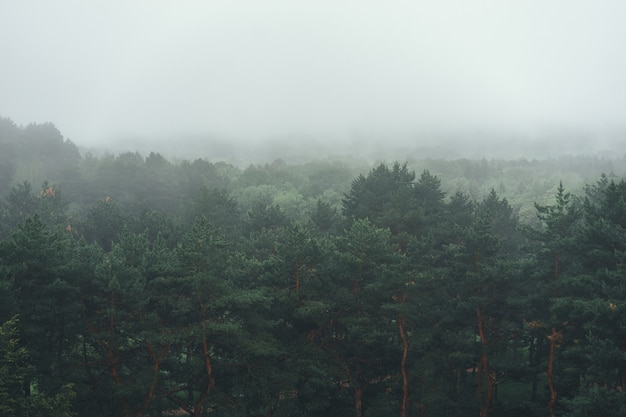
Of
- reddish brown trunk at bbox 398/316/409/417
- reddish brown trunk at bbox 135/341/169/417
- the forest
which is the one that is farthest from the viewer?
reddish brown trunk at bbox 398/316/409/417

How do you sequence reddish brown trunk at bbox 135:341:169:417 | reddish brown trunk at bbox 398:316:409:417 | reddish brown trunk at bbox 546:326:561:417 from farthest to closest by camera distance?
reddish brown trunk at bbox 398:316:409:417 < reddish brown trunk at bbox 546:326:561:417 < reddish brown trunk at bbox 135:341:169:417

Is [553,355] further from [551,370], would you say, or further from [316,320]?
[316,320]


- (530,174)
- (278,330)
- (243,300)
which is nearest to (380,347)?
(278,330)

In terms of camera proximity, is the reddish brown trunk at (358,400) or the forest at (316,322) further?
the reddish brown trunk at (358,400)

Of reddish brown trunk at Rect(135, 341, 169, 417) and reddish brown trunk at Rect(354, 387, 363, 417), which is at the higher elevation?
reddish brown trunk at Rect(135, 341, 169, 417)

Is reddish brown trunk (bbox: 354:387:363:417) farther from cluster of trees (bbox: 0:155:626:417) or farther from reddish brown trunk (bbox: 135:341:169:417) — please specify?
reddish brown trunk (bbox: 135:341:169:417)

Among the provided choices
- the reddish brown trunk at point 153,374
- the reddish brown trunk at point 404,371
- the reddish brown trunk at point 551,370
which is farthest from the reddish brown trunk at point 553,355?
the reddish brown trunk at point 153,374

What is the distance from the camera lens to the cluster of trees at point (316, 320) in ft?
98.7

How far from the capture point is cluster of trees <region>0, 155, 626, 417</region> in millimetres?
30094

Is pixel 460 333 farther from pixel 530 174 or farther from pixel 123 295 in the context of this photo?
pixel 530 174

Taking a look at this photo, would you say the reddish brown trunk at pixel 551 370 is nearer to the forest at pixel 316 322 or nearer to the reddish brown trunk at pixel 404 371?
the forest at pixel 316 322

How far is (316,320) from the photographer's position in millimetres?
33250

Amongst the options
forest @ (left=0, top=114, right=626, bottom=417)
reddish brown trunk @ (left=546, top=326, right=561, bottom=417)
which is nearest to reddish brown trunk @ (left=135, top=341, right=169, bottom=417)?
forest @ (left=0, top=114, right=626, bottom=417)

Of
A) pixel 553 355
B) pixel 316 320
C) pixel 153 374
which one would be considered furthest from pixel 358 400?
pixel 153 374
